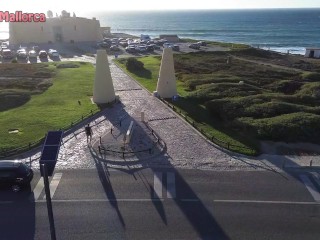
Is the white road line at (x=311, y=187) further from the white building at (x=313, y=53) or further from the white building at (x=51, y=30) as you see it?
the white building at (x=51, y=30)

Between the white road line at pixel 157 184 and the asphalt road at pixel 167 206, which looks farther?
the white road line at pixel 157 184

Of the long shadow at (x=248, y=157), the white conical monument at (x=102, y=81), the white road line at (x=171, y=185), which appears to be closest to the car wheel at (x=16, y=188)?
the white road line at (x=171, y=185)

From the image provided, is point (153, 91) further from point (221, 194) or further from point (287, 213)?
point (287, 213)

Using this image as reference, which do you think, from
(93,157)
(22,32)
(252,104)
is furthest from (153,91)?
(22,32)

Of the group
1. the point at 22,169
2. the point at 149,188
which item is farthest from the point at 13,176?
the point at 149,188

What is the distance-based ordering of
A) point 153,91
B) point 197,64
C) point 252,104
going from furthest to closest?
1. point 197,64
2. point 153,91
3. point 252,104

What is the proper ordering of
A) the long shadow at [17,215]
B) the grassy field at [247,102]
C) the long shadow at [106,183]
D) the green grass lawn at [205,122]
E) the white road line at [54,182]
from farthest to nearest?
the grassy field at [247,102] → the green grass lawn at [205,122] → the white road line at [54,182] → the long shadow at [106,183] → the long shadow at [17,215]

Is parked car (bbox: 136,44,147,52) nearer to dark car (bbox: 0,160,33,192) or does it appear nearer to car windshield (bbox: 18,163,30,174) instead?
car windshield (bbox: 18,163,30,174)
